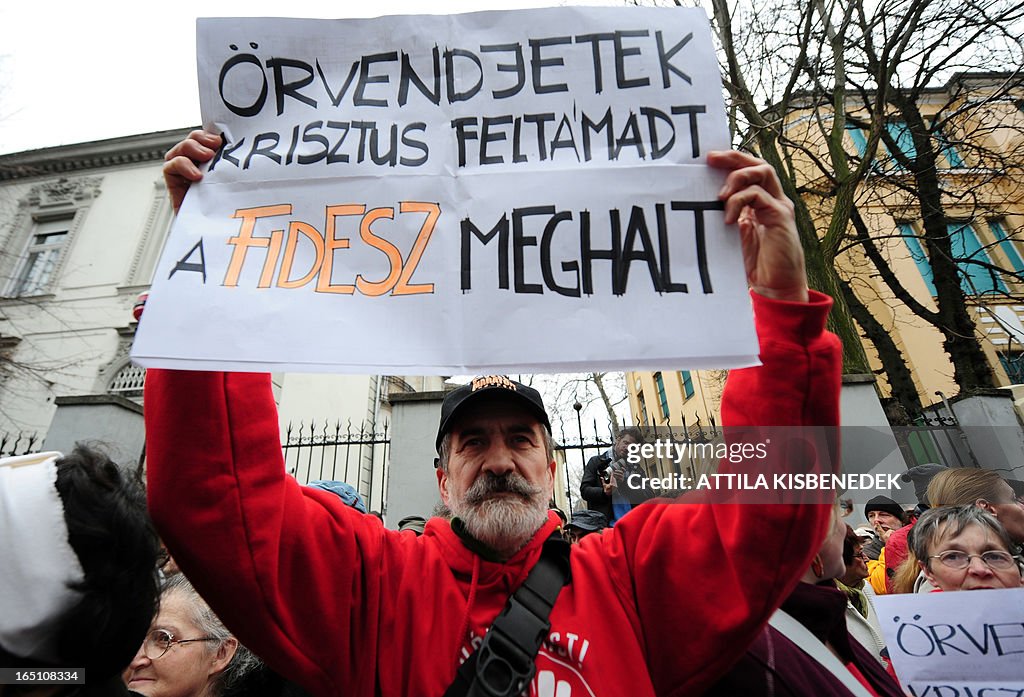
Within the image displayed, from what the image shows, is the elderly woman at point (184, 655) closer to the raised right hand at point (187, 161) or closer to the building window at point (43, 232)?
the raised right hand at point (187, 161)

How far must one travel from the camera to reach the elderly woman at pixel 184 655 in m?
1.78

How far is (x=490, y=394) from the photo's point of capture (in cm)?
187

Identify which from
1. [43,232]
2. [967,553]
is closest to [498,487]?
[967,553]

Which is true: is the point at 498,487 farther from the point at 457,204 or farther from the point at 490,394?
the point at 457,204

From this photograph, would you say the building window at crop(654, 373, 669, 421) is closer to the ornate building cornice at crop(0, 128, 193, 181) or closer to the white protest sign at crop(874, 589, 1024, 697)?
the ornate building cornice at crop(0, 128, 193, 181)

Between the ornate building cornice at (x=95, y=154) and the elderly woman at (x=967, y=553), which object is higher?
the ornate building cornice at (x=95, y=154)

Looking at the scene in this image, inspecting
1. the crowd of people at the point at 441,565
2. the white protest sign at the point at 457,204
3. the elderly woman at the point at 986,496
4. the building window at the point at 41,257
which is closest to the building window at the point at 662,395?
the elderly woman at the point at 986,496

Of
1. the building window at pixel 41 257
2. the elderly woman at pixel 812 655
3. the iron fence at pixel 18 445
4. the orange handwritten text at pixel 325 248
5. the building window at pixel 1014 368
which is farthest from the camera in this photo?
the building window at pixel 41 257

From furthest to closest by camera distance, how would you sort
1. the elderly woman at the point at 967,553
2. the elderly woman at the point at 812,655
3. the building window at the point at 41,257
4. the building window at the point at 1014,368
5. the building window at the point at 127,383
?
the building window at the point at 41,257 → the building window at the point at 1014,368 → the building window at the point at 127,383 → the elderly woman at the point at 967,553 → the elderly woman at the point at 812,655

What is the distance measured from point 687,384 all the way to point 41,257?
20.8m

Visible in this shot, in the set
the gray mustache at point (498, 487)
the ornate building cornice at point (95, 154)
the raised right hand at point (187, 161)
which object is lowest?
the gray mustache at point (498, 487)

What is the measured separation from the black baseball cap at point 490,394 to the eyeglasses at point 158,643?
1.15 m

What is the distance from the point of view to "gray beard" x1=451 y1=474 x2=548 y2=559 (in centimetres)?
160

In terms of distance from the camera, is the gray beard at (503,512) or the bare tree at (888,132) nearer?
the gray beard at (503,512)
